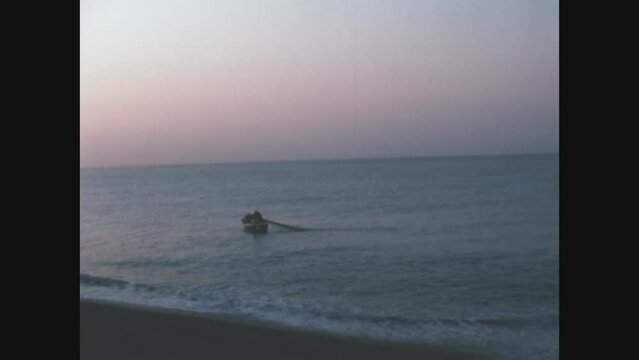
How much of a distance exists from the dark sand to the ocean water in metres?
0.71

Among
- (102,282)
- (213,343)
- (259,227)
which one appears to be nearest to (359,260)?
(259,227)

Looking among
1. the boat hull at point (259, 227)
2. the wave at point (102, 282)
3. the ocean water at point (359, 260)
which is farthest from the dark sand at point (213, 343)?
the boat hull at point (259, 227)

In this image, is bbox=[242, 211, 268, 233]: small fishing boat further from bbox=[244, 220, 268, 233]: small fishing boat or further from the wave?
the wave

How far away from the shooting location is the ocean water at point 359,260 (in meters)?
11.0

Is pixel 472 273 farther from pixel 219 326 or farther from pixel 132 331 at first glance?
pixel 132 331

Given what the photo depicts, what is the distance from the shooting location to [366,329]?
10258 millimetres

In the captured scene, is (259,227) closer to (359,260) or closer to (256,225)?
(256,225)

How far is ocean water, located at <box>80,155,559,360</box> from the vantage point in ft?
36.0

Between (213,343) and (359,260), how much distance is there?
41.8 ft

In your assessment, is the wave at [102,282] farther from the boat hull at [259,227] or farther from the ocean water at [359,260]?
the boat hull at [259,227]

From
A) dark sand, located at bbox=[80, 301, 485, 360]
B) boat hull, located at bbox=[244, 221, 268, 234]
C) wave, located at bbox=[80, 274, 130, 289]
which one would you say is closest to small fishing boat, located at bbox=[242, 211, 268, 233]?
boat hull, located at bbox=[244, 221, 268, 234]

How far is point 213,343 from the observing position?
8641 millimetres

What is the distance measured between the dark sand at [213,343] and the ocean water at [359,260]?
28.0 inches
